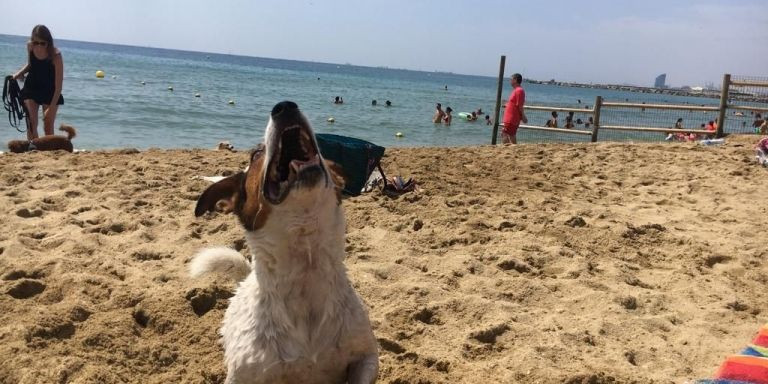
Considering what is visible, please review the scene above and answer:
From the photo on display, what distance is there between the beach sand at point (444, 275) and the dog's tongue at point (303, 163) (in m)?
1.53

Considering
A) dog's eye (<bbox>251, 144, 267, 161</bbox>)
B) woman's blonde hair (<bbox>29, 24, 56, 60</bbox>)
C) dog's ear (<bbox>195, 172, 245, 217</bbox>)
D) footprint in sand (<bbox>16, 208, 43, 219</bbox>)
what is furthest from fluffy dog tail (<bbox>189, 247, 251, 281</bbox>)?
woman's blonde hair (<bbox>29, 24, 56, 60</bbox>)

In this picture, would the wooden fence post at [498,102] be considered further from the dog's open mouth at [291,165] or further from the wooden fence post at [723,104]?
the dog's open mouth at [291,165]

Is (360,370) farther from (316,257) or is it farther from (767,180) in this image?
(767,180)

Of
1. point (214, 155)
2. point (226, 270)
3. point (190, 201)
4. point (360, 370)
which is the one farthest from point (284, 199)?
point (214, 155)

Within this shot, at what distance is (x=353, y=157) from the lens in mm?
7062

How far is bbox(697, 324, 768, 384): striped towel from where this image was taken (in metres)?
3.08

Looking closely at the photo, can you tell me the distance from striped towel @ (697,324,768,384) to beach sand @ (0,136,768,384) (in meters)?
0.33

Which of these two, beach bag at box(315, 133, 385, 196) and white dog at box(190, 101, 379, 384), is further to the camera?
beach bag at box(315, 133, 385, 196)

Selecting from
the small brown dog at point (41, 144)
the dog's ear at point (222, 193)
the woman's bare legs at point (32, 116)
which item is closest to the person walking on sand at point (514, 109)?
the small brown dog at point (41, 144)

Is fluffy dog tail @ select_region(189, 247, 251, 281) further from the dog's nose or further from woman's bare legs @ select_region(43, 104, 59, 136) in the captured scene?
woman's bare legs @ select_region(43, 104, 59, 136)

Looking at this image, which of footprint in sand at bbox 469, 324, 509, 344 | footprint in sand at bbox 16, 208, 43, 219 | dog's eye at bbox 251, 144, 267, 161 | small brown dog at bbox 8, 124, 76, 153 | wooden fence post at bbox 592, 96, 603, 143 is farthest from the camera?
wooden fence post at bbox 592, 96, 603, 143

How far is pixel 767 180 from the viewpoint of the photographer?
8.55 m

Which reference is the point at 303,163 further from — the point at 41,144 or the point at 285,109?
the point at 41,144

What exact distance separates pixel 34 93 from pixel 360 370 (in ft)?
27.5
